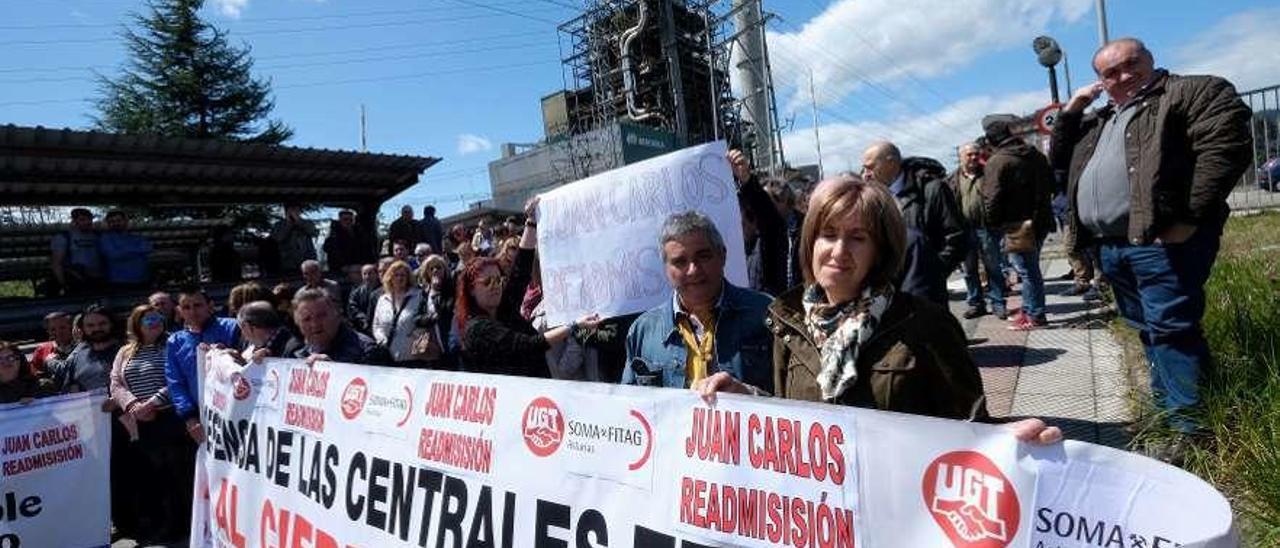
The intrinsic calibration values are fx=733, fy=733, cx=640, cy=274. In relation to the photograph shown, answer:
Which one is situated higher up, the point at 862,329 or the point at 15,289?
the point at 15,289

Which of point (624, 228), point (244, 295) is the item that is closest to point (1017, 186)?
point (624, 228)

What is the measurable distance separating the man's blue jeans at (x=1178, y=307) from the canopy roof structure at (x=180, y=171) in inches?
376

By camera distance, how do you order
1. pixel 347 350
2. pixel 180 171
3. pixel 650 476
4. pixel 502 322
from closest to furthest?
pixel 650 476 < pixel 347 350 < pixel 502 322 < pixel 180 171

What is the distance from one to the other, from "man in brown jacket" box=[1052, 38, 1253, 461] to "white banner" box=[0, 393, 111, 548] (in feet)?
18.5

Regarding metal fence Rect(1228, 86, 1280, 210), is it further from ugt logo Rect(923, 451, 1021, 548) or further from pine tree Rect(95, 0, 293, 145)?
pine tree Rect(95, 0, 293, 145)

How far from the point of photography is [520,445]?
2.27m

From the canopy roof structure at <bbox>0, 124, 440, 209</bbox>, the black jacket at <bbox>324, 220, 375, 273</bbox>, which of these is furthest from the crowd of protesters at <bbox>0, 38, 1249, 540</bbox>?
the black jacket at <bbox>324, 220, 375, 273</bbox>

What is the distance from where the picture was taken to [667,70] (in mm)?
44500

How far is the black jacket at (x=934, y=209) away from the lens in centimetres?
482

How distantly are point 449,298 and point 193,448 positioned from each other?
7.21ft

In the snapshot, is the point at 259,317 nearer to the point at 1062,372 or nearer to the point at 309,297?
the point at 309,297

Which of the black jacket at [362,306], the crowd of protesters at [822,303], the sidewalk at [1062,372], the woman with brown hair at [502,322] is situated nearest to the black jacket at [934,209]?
the crowd of protesters at [822,303]

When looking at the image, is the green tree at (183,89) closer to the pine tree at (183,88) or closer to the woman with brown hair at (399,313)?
the pine tree at (183,88)

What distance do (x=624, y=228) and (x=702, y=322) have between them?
1402mm
